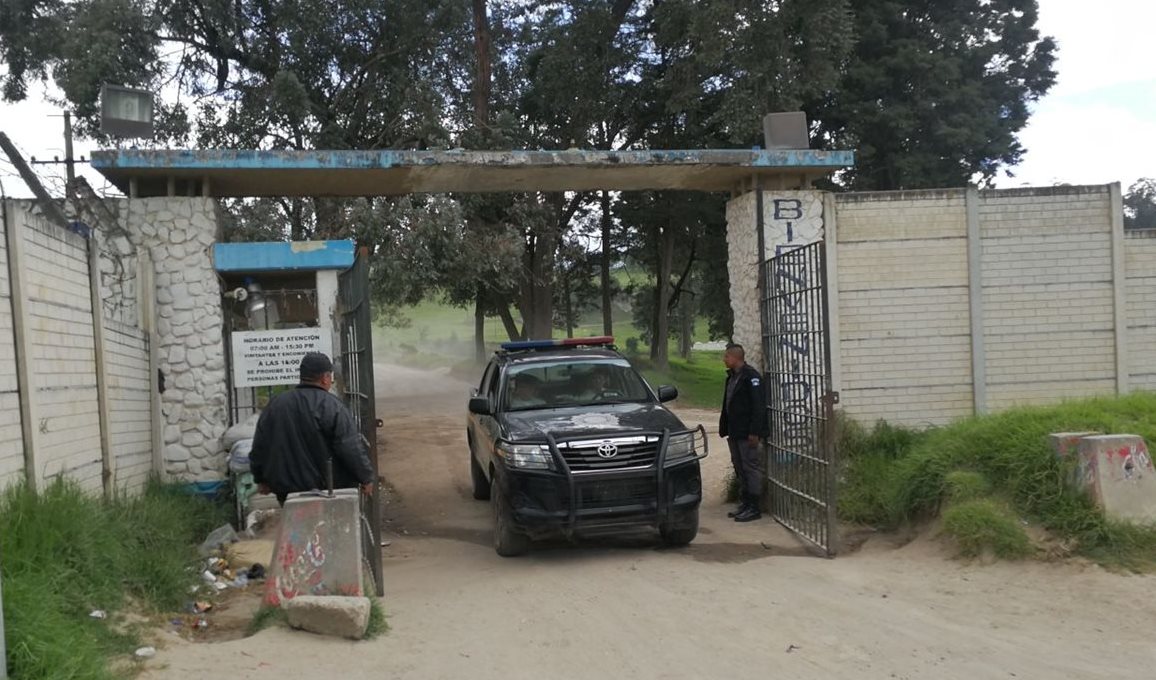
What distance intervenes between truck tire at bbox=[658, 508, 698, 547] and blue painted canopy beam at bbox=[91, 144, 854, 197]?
11.8 ft

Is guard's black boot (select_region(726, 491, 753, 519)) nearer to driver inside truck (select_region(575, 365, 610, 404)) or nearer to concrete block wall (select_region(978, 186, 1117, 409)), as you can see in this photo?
driver inside truck (select_region(575, 365, 610, 404))

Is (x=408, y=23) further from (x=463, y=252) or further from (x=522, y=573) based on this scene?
(x=522, y=573)

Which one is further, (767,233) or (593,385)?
(767,233)

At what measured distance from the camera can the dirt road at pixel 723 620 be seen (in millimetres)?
5055


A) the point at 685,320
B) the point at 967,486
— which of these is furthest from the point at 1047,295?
the point at 685,320

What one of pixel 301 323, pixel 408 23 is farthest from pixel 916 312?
pixel 408 23

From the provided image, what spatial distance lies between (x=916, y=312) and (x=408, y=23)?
1506 cm

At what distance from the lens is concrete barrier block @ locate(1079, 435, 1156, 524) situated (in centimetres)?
704

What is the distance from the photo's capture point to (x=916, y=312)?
9508 mm

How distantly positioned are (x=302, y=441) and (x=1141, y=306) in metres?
8.49

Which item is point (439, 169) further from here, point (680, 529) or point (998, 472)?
point (998, 472)

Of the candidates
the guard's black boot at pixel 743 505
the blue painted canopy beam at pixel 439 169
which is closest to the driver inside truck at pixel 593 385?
the guard's black boot at pixel 743 505

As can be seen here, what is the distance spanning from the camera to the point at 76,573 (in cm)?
519

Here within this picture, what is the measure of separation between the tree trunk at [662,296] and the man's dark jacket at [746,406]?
20.0 metres
